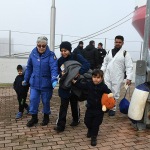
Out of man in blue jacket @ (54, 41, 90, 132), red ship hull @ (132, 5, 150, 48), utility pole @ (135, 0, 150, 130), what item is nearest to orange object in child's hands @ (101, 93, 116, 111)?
man in blue jacket @ (54, 41, 90, 132)

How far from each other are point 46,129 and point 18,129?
50 cm

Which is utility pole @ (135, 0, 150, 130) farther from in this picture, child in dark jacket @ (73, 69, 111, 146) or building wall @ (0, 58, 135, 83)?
building wall @ (0, 58, 135, 83)

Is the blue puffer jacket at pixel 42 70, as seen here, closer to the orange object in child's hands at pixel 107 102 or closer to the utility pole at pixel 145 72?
the orange object in child's hands at pixel 107 102

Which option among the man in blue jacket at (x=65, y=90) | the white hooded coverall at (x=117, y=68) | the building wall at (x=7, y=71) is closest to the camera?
the man in blue jacket at (x=65, y=90)

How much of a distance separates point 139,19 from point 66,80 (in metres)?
10.3

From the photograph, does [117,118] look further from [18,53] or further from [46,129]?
[18,53]

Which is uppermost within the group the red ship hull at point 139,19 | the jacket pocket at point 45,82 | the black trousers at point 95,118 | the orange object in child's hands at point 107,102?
the red ship hull at point 139,19

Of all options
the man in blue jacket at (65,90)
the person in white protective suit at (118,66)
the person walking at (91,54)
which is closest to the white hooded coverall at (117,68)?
the person in white protective suit at (118,66)

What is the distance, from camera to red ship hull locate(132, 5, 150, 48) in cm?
1341

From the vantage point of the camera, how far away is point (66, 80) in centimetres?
452

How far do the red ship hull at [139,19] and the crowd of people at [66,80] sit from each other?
847 cm

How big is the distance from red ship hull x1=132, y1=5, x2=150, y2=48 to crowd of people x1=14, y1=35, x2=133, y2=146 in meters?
8.47

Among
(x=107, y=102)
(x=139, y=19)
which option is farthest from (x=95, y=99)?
(x=139, y=19)

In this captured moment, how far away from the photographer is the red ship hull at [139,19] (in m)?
13.4
